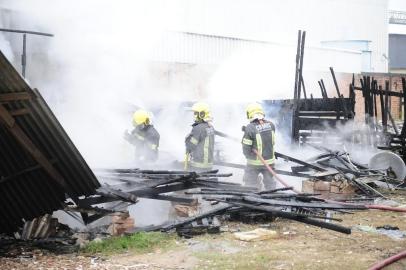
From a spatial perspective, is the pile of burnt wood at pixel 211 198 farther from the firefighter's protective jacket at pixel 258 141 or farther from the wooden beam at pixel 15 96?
the wooden beam at pixel 15 96

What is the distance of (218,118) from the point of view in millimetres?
14555

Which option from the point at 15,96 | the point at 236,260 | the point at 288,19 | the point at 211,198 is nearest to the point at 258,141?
the point at 211,198

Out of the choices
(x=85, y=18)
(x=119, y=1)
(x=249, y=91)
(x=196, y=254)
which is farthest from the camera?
(x=249, y=91)

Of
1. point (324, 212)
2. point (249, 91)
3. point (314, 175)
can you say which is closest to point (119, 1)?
point (249, 91)

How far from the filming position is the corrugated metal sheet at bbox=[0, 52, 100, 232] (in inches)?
203

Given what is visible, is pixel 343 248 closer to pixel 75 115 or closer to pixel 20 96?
pixel 20 96

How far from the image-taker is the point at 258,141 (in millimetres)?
8672

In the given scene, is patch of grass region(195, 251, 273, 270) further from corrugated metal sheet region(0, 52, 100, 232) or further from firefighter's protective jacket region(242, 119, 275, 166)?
firefighter's protective jacket region(242, 119, 275, 166)

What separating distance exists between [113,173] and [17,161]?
1.96m

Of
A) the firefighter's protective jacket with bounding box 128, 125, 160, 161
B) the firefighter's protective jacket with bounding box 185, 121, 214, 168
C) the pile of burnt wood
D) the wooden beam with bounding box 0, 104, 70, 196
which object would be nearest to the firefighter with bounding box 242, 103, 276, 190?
the firefighter's protective jacket with bounding box 185, 121, 214, 168

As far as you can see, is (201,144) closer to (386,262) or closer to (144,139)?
(144,139)

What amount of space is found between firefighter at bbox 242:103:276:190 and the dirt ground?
2141 mm

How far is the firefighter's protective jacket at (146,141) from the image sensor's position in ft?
30.1

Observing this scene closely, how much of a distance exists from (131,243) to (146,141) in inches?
136
